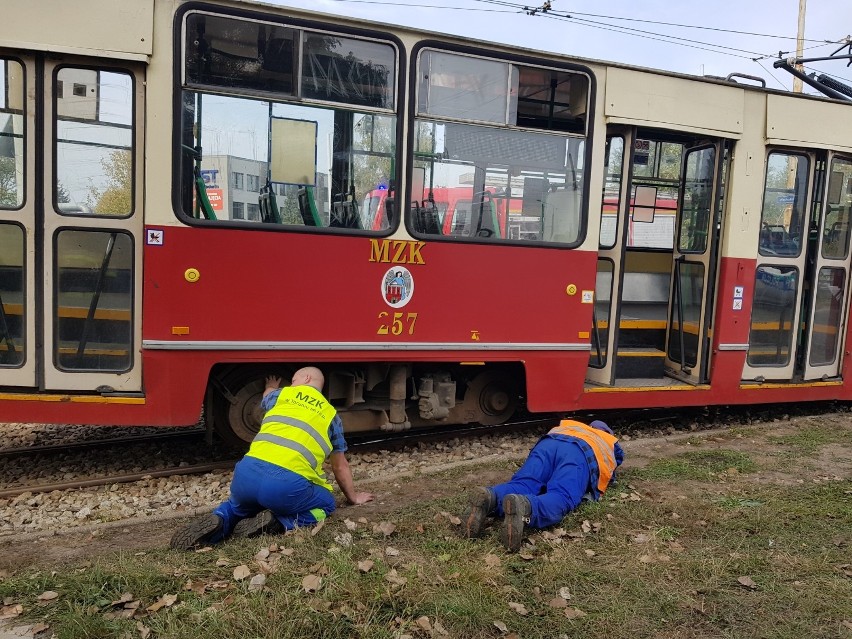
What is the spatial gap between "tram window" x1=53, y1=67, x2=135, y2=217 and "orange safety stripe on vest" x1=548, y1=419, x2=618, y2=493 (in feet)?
11.1

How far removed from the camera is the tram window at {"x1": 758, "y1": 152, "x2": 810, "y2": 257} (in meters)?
6.82

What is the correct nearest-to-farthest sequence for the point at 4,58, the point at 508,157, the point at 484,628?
the point at 484,628, the point at 4,58, the point at 508,157

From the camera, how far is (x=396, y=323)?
5.42 metres

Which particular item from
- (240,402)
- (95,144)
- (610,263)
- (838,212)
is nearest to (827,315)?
(838,212)

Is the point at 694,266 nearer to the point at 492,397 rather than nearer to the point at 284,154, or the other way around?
the point at 492,397

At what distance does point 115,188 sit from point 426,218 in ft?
7.43

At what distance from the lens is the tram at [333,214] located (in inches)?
188

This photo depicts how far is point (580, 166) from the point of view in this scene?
5.88 m

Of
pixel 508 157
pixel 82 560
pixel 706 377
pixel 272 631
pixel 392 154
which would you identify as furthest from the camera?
pixel 706 377

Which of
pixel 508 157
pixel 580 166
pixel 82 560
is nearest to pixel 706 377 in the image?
pixel 580 166

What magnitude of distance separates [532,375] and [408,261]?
1.49 meters

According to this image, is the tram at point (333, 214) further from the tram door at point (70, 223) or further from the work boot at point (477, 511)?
the work boot at point (477, 511)

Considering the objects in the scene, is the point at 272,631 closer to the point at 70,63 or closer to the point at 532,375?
the point at 532,375

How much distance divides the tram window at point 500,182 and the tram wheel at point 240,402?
171 centimetres
